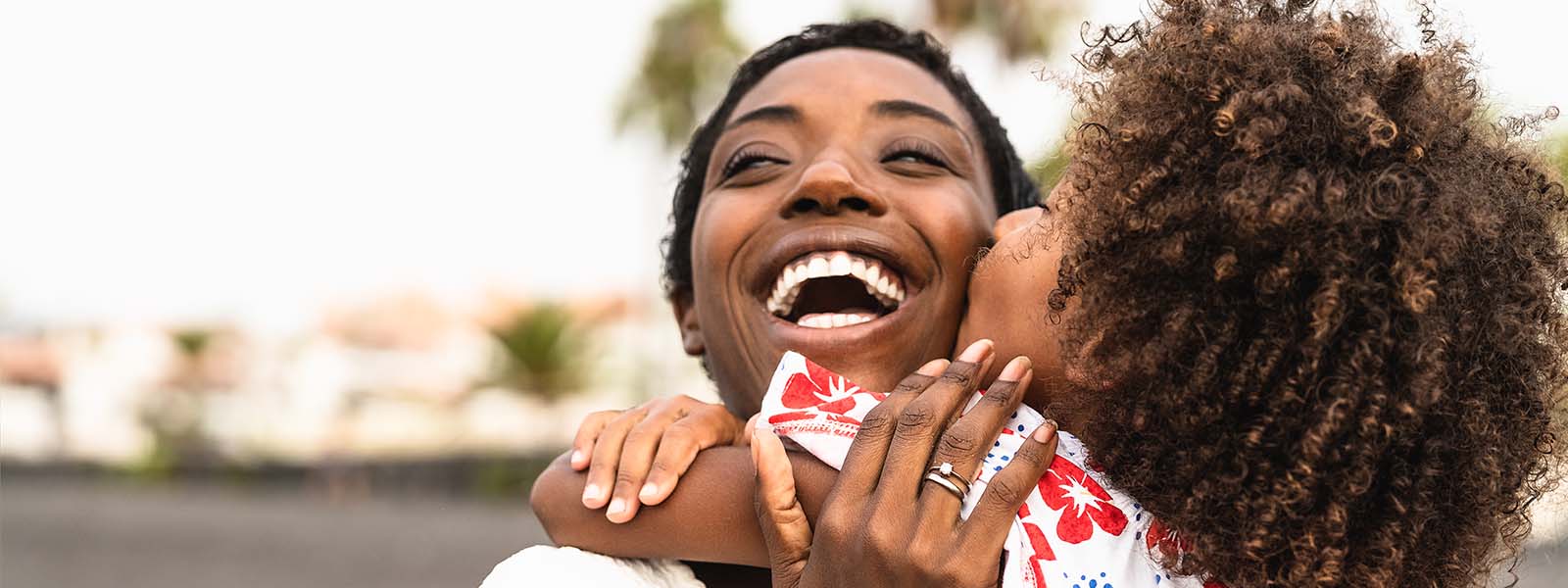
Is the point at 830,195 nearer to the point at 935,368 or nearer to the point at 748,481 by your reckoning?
the point at 935,368

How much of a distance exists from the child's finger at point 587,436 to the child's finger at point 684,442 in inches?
6.9

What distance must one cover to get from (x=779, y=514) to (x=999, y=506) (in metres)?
0.38

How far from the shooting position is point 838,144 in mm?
3207

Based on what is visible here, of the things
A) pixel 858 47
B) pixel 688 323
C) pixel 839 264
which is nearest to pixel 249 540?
pixel 688 323

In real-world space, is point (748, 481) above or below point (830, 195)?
below

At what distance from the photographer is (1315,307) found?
6.62 ft

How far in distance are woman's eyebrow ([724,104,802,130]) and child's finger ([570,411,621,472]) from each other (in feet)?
2.52

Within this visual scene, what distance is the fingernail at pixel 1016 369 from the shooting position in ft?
7.99

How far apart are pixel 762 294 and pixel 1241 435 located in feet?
4.27

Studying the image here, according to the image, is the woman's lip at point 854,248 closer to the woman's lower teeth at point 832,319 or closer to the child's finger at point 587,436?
the woman's lower teeth at point 832,319

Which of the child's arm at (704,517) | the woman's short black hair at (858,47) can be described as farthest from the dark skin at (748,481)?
the woman's short black hair at (858,47)

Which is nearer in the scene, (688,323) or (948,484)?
(948,484)

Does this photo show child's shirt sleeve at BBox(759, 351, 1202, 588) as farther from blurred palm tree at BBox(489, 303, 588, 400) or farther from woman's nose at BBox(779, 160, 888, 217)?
blurred palm tree at BBox(489, 303, 588, 400)

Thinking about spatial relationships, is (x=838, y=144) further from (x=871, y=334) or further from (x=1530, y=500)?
(x=1530, y=500)
